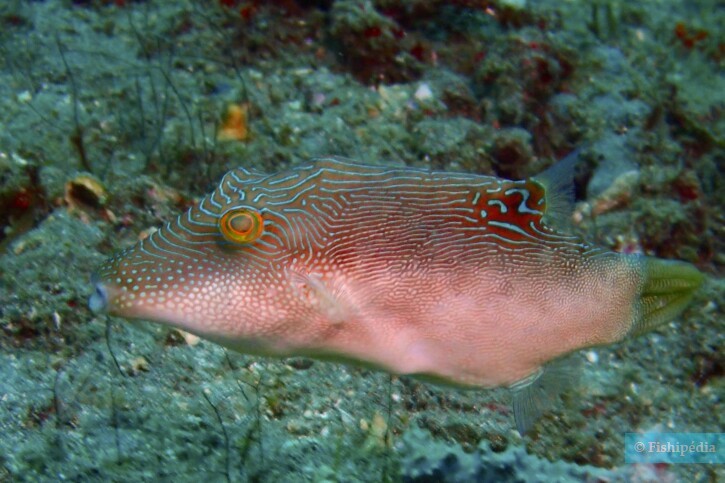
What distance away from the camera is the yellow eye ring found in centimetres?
220

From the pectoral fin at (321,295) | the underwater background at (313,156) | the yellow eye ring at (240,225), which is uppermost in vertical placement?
the yellow eye ring at (240,225)

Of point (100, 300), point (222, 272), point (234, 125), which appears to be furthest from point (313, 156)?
point (100, 300)

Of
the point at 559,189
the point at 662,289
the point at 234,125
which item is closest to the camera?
the point at 559,189

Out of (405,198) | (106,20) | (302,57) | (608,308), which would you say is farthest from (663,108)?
(106,20)

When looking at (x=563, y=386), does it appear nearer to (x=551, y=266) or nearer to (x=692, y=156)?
(x=551, y=266)

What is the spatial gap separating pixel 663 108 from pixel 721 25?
584 cm

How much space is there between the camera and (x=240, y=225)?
220 cm

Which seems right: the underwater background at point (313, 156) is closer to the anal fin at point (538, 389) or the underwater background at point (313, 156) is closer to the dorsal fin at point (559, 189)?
→ the anal fin at point (538, 389)

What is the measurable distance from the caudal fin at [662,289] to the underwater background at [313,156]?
105cm

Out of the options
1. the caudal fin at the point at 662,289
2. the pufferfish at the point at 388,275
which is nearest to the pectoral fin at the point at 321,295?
the pufferfish at the point at 388,275

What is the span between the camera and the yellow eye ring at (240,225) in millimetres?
2197

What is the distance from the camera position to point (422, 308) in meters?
2.37

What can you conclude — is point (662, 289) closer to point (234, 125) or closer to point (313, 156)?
point (313, 156)

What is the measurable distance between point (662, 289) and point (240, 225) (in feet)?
7.27
